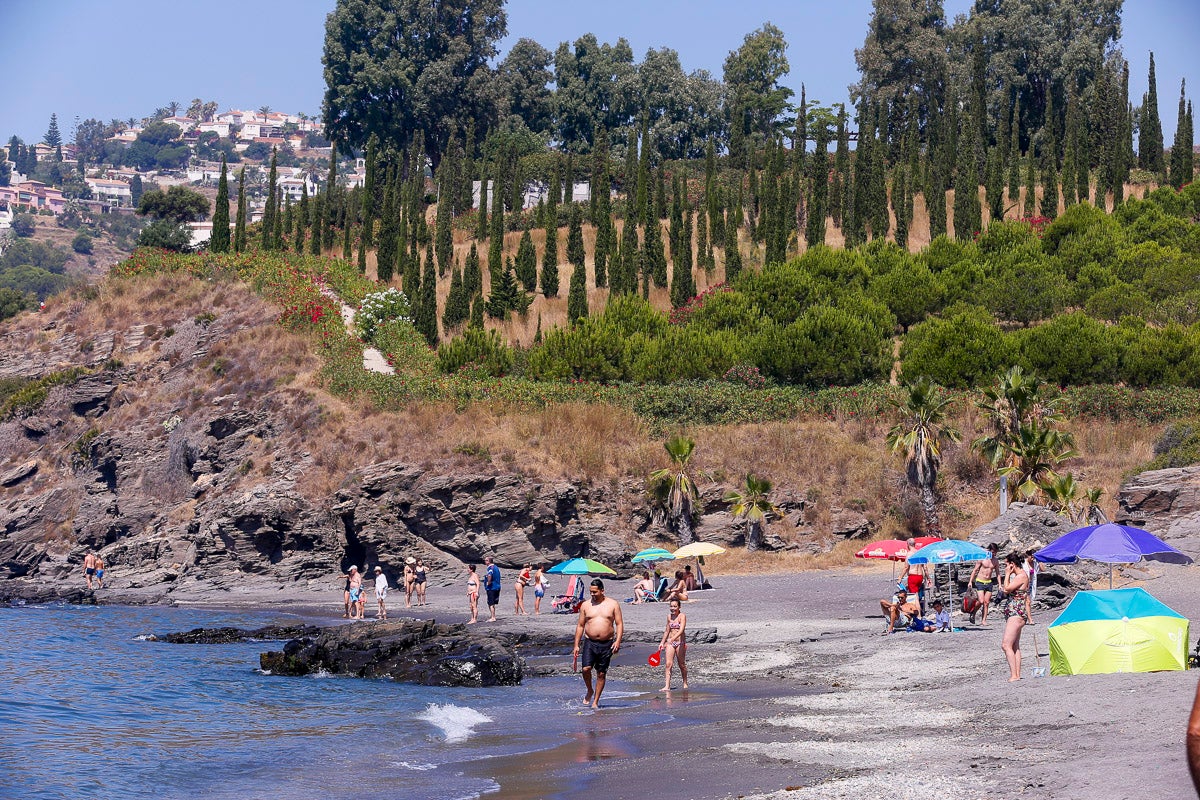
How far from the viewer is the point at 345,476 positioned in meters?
42.9

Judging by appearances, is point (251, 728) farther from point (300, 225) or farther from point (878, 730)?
point (300, 225)

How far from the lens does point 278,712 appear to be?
19766mm

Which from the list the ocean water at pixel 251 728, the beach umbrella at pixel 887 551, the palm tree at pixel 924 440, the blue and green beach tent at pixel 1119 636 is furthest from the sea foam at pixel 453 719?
the palm tree at pixel 924 440

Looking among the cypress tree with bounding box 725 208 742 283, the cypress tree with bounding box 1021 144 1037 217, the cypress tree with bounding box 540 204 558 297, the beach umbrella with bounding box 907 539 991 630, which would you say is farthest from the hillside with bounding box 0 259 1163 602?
the cypress tree with bounding box 1021 144 1037 217

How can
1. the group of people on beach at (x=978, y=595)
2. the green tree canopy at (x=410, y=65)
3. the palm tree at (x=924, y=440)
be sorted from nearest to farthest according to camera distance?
the group of people on beach at (x=978, y=595), the palm tree at (x=924, y=440), the green tree canopy at (x=410, y=65)

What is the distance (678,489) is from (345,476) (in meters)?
11.7

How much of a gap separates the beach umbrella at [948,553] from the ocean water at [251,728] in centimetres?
728

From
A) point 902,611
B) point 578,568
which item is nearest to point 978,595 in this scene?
point 902,611

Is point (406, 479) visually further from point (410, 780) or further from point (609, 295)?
point (410, 780)

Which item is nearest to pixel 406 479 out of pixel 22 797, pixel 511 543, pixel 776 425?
pixel 511 543

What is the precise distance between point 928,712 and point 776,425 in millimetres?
29973

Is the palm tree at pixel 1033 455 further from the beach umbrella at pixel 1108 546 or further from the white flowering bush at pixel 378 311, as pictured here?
the white flowering bush at pixel 378 311

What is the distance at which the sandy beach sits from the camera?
10.6 m

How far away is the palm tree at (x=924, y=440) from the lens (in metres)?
38.2
